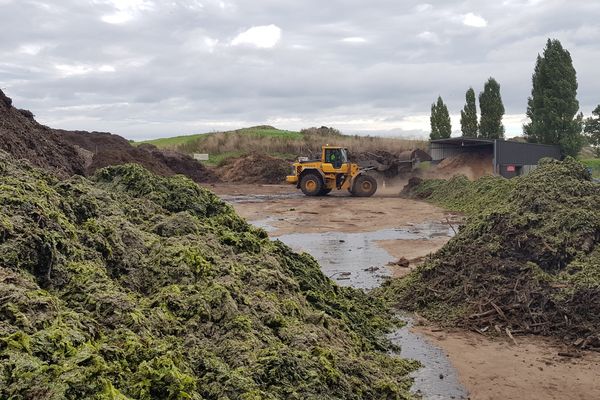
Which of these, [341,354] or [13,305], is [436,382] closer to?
→ [341,354]

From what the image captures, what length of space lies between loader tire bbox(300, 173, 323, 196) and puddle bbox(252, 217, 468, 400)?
6.91 m

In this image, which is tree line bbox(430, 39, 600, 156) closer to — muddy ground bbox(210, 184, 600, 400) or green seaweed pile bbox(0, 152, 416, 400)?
muddy ground bbox(210, 184, 600, 400)

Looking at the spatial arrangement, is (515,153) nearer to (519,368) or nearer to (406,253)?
(406,253)

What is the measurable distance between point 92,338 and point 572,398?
449cm

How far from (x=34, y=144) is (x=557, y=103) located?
106 ft

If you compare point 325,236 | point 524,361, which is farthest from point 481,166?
point 524,361

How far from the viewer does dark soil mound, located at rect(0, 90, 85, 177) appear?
13966 mm

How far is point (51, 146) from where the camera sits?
1672 cm

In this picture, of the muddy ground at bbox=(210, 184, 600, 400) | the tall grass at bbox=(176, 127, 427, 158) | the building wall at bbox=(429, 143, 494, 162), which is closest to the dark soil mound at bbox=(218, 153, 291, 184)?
the muddy ground at bbox=(210, 184, 600, 400)

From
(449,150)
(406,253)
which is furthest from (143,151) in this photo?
(406,253)

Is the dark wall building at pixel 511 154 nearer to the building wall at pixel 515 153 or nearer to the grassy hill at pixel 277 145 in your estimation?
the building wall at pixel 515 153

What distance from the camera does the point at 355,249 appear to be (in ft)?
46.5

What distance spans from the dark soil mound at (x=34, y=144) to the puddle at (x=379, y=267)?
→ 5.88 meters

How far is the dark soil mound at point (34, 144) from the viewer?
13966 millimetres
